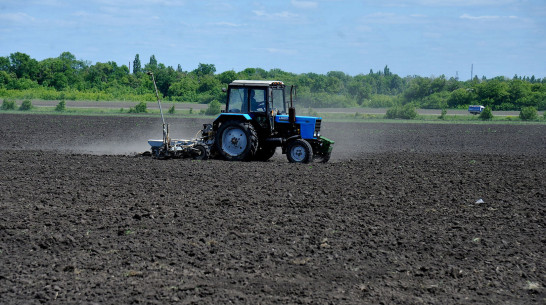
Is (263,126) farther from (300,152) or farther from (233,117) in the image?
(300,152)

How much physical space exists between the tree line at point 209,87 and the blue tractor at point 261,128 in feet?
115

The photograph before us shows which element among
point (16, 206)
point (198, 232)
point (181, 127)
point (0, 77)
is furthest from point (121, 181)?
point (0, 77)

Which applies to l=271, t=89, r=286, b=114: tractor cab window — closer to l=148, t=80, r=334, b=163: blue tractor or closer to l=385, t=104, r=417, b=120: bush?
l=148, t=80, r=334, b=163: blue tractor

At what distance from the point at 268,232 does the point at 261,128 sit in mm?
8540

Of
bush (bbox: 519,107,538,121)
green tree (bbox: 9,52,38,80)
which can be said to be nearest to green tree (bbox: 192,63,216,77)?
green tree (bbox: 9,52,38,80)

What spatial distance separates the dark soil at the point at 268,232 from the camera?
7.27m

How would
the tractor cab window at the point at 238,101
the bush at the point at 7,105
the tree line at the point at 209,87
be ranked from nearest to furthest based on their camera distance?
the tractor cab window at the point at 238,101
the bush at the point at 7,105
the tree line at the point at 209,87

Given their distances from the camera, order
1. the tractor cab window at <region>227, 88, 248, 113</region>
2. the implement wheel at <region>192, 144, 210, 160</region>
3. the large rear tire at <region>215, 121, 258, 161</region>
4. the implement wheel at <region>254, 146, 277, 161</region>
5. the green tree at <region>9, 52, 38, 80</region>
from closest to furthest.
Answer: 1. the large rear tire at <region>215, 121, 258, 161</region>
2. the tractor cab window at <region>227, 88, 248, 113</region>
3. the implement wheel at <region>192, 144, 210, 160</region>
4. the implement wheel at <region>254, 146, 277, 161</region>
5. the green tree at <region>9, 52, 38, 80</region>

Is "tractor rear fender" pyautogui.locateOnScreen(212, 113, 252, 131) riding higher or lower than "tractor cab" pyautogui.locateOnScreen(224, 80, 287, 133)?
lower

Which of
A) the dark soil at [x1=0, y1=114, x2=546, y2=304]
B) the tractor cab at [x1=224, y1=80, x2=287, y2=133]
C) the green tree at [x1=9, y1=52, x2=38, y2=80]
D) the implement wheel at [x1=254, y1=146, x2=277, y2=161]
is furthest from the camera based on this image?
the green tree at [x1=9, y1=52, x2=38, y2=80]

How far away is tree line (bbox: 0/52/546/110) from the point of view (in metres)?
A: 63.4

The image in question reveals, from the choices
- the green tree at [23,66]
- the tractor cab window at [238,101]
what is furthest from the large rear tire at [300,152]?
the green tree at [23,66]

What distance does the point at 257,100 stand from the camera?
17922 mm

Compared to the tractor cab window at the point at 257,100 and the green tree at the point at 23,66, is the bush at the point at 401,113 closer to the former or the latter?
the tractor cab window at the point at 257,100
